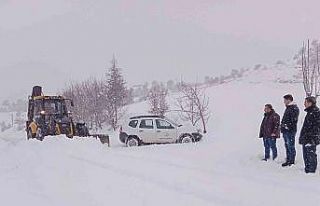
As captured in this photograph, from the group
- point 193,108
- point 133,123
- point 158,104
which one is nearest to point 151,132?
point 133,123

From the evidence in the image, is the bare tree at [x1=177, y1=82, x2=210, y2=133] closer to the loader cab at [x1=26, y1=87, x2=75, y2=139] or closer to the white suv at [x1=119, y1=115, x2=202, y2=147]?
the white suv at [x1=119, y1=115, x2=202, y2=147]

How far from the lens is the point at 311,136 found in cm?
1112

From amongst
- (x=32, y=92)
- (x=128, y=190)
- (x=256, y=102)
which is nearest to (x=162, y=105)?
(x=256, y=102)

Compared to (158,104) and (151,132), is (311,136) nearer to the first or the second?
(151,132)

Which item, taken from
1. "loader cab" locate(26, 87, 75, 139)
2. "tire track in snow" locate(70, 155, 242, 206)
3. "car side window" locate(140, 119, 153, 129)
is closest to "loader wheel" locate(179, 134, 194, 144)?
"car side window" locate(140, 119, 153, 129)

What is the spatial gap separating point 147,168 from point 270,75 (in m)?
60.5

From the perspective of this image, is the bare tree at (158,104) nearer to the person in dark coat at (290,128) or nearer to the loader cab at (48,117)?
the loader cab at (48,117)

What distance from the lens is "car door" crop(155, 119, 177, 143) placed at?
23652 millimetres

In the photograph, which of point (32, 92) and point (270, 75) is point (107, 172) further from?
point (270, 75)

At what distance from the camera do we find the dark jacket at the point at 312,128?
11109mm

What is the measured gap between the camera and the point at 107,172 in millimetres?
11969

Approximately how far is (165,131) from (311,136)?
1300 cm

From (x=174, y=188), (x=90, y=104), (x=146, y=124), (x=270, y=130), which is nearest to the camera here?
(x=174, y=188)

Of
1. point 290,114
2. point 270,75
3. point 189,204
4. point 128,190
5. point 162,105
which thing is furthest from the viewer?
point 270,75
